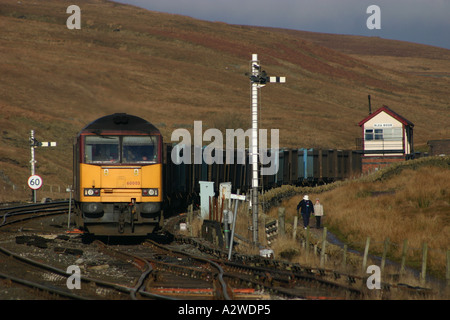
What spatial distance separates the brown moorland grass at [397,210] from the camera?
22442 mm

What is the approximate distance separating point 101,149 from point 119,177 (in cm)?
102

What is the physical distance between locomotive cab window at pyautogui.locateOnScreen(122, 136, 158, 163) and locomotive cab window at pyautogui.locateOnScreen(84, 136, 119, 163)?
265 millimetres

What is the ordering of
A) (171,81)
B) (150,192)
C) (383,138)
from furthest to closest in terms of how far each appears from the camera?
(171,81) < (383,138) < (150,192)

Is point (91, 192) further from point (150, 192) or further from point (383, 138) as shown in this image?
point (383, 138)

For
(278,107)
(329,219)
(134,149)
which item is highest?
(278,107)

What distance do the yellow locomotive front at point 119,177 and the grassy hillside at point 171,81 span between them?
9924 millimetres

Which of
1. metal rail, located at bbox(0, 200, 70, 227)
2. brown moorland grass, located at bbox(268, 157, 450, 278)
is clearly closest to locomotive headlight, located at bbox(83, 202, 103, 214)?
metal rail, located at bbox(0, 200, 70, 227)

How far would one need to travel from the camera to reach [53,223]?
89.7ft

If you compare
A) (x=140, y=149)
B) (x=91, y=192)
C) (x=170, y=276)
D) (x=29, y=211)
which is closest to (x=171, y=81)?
(x=29, y=211)

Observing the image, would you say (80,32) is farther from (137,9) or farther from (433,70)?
(433,70)

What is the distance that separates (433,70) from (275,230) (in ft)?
538

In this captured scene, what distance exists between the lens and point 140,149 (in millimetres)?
19906
